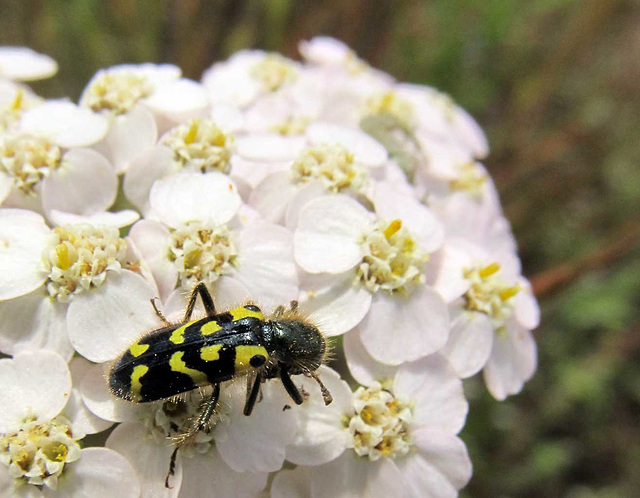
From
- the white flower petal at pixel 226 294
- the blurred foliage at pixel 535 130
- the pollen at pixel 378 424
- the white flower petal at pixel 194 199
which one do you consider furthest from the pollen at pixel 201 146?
the blurred foliage at pixel 535 130

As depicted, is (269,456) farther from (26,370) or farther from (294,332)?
(26,370)

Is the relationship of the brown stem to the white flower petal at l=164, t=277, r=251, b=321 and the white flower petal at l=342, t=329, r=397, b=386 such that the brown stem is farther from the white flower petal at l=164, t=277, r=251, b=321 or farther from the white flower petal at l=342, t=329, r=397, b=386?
the white flower petal at l=164, t=277, r=251, b=321

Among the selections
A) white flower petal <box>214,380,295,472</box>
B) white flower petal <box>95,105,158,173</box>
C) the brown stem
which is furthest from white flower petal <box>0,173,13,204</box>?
the brown stem

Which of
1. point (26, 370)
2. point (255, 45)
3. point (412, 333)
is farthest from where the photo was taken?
point (255, 45)

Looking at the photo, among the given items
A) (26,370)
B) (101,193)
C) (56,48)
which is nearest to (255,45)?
(56,48)

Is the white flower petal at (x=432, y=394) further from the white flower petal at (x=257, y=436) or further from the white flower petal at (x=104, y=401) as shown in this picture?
the white flower petal at (x=104, y=401)

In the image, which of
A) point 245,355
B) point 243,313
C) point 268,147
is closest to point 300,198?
point 268,147
